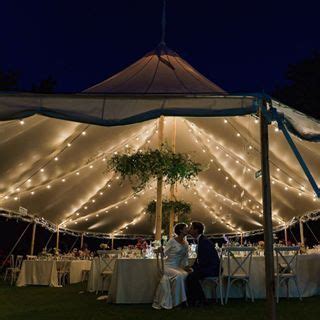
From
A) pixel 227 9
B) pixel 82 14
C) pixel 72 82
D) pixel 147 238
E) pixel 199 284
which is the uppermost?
pixel 227 9

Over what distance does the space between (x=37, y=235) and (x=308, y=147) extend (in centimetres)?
1448

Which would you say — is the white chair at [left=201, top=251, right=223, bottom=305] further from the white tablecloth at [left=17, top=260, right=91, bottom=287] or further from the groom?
the white tablecloth at [left=17, top=260, right=91, bottom=287]

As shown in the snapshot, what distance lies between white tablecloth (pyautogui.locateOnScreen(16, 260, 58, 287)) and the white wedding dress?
4610 mm

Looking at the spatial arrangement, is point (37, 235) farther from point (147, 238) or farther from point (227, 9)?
point (227, 9)

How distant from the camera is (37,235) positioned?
61.7ft

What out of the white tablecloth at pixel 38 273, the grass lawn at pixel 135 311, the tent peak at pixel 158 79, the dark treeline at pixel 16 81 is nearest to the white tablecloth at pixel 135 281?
the grass lawn at pixel 135 311

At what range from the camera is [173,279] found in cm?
571

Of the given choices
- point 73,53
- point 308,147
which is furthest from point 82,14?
point 308,147

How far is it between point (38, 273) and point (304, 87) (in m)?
11.9

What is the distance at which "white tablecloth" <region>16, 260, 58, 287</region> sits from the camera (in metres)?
9.70

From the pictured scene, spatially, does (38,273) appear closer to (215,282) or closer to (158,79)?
(215,282)

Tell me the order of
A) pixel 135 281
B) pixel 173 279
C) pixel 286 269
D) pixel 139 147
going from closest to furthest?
pixel 173 279 < pixel 135 281 < pixel 286 269 < pixel 139 147

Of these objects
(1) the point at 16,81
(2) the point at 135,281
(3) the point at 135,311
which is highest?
(1) the point at 16,81

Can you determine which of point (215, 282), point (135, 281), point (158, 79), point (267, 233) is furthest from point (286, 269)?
point (158, 79)
